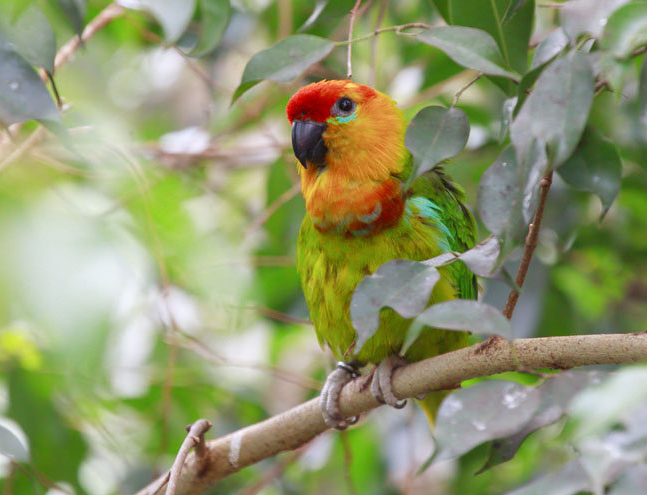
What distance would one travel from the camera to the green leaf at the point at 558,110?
24.5 inches

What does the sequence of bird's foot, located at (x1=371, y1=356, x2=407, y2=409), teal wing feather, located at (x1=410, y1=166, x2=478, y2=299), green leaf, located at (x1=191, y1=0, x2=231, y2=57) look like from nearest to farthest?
green leaf, located at (x1=191, y1=0, x2=231, y2=57) → bird's foot, located at (x1=371, y1=356, x2=407, y2=409) → teal wing feather, located at (x1=410, y1=166, x2=478, y2=299)

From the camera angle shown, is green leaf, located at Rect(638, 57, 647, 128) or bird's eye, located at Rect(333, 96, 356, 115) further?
bird's eye, located at Rect(333, 96, 356, 115)

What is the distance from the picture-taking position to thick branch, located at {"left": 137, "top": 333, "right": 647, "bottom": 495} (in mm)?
819

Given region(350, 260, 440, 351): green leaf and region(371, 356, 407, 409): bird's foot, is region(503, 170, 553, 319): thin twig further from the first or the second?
region(371, 356, 407, 409): bird's foot

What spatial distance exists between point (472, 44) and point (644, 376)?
0.42m

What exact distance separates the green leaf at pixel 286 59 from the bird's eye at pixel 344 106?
463 mm

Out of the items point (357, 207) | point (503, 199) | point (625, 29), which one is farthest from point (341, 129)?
point (625, 29)

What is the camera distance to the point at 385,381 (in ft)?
3.92

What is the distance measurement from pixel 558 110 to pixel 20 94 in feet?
1.91

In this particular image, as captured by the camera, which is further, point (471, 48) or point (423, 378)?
point (423, 378)

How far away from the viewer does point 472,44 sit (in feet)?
2.49

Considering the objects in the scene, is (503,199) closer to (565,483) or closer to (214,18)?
(565,483)

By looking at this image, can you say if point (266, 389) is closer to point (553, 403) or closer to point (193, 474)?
point (193, 474)

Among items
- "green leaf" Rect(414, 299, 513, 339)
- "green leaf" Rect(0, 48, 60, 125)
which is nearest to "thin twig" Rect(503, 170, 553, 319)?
"green leaf" Rect(414, 299, 513, 339)
